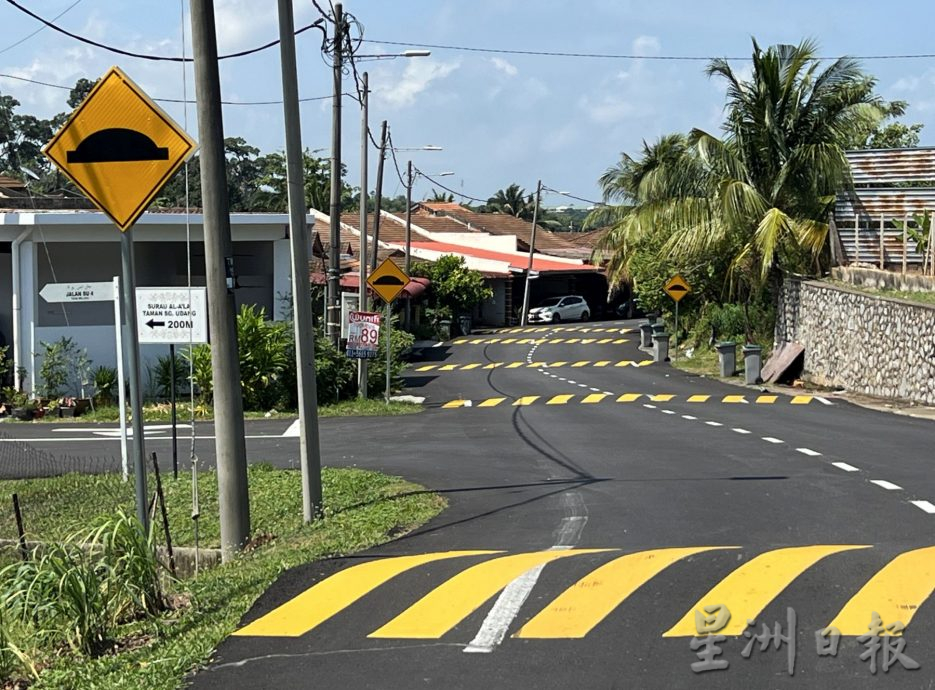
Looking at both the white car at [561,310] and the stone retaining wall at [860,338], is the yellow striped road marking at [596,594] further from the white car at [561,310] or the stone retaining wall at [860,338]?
the white car at [561,310]

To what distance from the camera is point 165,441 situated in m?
20.9

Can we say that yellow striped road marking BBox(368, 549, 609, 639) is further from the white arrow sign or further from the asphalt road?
the white arrow sign

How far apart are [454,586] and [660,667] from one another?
6.40ft

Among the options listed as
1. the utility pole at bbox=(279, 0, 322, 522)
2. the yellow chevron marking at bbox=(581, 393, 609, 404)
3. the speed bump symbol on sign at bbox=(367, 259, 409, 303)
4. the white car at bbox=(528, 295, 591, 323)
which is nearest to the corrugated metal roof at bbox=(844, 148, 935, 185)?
the yellow chevron marking at bbox=(581, 393, 609, 404)

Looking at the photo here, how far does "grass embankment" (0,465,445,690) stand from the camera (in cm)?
682

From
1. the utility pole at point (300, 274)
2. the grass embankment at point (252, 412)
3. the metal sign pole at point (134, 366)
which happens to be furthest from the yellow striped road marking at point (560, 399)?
the metal sign pole at point (134, 366)

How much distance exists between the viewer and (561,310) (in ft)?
210

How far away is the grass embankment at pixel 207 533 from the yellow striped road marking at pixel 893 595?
365 cm

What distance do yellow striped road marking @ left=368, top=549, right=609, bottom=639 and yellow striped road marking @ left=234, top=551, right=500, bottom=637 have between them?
47 cm

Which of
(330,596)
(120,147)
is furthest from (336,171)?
(330,596)

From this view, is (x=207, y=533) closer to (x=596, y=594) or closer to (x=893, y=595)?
(x=596, y=594)

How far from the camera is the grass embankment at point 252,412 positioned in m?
25.1

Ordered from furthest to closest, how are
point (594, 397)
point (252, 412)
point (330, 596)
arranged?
point (594, 397) → point (252, 412) → point (330, 596)

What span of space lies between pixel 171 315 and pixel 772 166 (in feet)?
74.0
